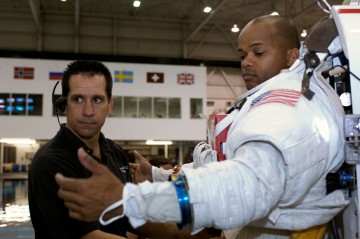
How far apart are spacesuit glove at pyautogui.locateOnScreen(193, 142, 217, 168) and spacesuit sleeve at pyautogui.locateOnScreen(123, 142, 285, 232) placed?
614 mm

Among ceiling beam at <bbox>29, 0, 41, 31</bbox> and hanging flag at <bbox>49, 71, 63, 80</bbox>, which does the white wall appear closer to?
hanging flag at <bbox>49, 71, 63, 80</bbox>

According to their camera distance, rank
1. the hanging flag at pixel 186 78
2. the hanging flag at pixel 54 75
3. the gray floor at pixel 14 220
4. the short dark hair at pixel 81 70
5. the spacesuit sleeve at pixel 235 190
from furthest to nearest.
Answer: the hanging flag at pixel 186 78, the hanging flag at pixel 54 75, the gray floor at pixel 14 220, the short dark hair at pixel 81 70, the spacesuit sleeve at pixel 235 190

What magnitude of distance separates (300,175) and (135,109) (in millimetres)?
17972

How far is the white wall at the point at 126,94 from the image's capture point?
17859 mm

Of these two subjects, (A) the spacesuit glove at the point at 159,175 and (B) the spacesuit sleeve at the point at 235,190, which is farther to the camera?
(A) the spacesuit glove at the point at 159,175

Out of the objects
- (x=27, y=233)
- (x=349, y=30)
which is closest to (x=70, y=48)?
(x=27, y=233)

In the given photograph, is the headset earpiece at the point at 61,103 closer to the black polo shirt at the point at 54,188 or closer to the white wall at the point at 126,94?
the black polo shirt at the point at 54,188

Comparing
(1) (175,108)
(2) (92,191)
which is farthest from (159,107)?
(2) (92,191)

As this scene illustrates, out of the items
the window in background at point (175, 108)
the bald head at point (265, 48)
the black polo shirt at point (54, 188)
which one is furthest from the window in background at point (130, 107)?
the bald head at point (265, 48)

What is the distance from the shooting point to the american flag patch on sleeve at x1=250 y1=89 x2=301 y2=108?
4.42 feet

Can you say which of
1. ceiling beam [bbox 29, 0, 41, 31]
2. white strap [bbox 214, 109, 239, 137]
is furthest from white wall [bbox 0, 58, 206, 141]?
white strap [bbox 214, 109, 239, 137]

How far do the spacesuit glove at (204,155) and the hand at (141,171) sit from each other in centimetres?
75

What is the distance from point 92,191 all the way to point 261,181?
53 centimetres

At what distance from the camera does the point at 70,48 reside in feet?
65.2
